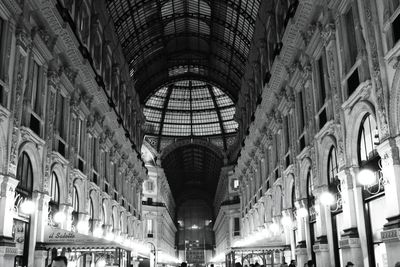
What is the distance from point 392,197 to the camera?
13.0 m

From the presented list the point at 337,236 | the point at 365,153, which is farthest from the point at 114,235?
the point at 365,153

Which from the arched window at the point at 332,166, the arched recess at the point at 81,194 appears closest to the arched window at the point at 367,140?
the arched window at the point at 332,166

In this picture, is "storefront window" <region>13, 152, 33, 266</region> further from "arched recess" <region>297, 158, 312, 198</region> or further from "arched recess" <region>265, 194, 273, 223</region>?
"arched recess" <region>265, 194, 273, 223</region>

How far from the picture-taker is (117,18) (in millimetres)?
39031

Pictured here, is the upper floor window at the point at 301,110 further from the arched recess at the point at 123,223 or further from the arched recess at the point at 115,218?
the arched recess at the point at 123,223

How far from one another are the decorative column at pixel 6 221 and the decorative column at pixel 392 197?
456 inches

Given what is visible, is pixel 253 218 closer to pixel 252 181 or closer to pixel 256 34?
pixel 252 181

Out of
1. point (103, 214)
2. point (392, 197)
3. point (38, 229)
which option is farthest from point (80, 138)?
point (392, 197)

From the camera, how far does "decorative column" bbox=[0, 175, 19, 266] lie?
1582 centimetres

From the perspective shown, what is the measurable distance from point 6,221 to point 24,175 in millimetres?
3345

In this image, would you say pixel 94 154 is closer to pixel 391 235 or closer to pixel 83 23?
pixel 83 23

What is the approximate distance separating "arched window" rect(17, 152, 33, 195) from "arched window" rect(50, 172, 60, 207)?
288 centimetres

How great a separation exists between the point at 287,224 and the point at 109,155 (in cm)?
1620

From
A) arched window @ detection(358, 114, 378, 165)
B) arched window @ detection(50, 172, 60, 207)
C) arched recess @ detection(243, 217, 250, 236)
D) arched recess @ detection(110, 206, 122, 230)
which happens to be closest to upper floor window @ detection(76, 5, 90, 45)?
arched window @ detection(50, 172, 60, 207)
